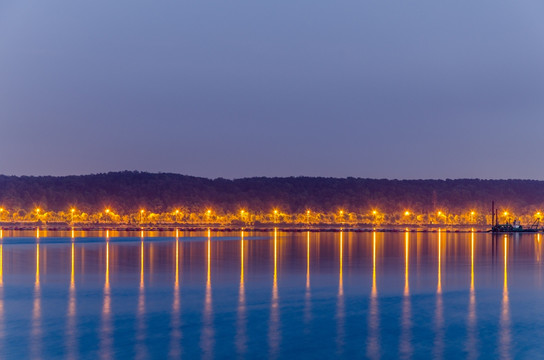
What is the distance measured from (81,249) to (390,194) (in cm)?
12218

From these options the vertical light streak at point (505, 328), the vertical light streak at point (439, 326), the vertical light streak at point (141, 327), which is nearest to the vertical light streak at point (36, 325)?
the vertical light streak at point (141, 327)

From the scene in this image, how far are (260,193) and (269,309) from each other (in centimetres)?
13607

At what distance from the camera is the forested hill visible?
137750 millimetres

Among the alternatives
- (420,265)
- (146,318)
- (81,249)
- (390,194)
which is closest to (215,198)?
(390,194)

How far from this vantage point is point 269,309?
1670 centimetres

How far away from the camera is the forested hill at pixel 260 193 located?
137750mm

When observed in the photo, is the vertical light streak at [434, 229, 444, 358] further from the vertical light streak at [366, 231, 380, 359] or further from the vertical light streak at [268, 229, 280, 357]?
the vertical light streak at [268, 229, 280, 357]

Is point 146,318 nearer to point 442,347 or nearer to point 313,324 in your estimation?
point 313,324

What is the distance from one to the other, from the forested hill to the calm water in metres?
Answer: 105

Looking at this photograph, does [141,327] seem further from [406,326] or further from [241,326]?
[406,326]

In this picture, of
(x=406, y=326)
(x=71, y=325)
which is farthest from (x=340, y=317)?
(x=71, y=325)

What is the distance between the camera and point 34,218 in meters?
114

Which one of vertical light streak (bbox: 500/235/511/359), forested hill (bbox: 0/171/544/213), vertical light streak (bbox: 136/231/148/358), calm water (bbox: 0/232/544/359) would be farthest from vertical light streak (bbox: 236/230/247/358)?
forested hill (bbox: 0/171/544/213)

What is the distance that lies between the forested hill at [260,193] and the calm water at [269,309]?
105 meters
